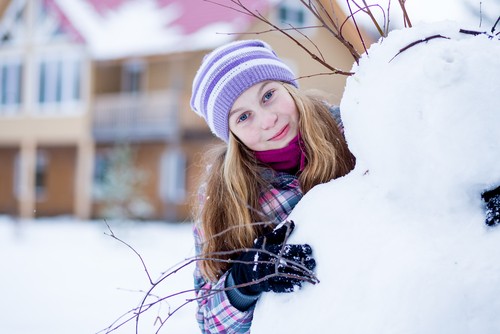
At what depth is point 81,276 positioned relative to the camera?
346 inches

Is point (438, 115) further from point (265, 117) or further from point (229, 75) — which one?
point (229, 75)

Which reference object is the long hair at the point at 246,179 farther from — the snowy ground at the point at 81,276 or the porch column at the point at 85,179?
the porch column at the point at 85,179

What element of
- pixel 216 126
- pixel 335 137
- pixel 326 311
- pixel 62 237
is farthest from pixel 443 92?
pixel 62 237

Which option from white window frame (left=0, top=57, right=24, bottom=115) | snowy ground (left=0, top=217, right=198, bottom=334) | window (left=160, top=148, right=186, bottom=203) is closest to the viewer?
snowy ground (left=0, top=217, right=198, bottom=334)

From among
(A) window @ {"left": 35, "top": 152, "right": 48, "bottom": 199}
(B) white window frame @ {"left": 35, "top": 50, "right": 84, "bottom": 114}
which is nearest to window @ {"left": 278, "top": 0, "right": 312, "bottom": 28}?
(B) white window frame @ {"left": 35, "top": 50, "right": 84, "bottom": 114}

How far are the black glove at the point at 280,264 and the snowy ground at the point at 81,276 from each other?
2.00 metres

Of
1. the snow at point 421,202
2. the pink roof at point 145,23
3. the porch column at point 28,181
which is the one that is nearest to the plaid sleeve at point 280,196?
the snow at point 421,202

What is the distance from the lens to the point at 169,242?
12.0 meters

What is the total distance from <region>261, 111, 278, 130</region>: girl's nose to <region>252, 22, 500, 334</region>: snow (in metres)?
0.60

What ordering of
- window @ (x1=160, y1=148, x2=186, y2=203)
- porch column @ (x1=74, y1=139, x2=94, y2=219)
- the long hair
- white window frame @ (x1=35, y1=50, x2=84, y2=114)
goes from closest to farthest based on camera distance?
the long hair, window @ (x1=160, y1=148, x2=186, y2=203), porch column @ (x1=74, y1=139, x2=94, y2=219), white window frame @ (x1=35, y1=50, x2=84, y2=114)

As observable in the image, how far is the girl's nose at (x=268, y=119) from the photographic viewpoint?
6.29 ft

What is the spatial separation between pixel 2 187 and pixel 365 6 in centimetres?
2098

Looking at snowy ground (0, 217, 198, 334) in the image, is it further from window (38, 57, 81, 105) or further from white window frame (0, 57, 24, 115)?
white window frame (0, 57, 24, 115)

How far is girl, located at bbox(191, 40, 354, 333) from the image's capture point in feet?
6.01
